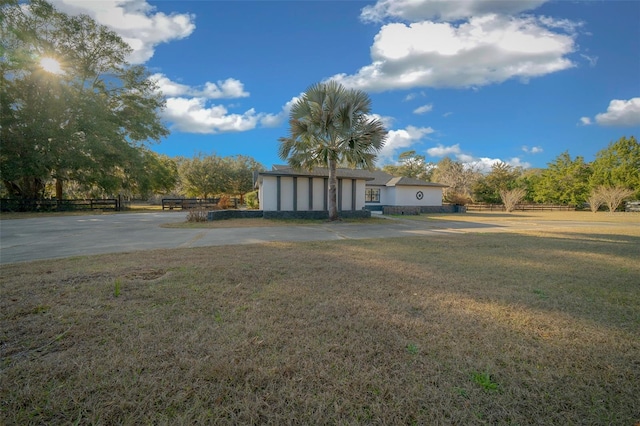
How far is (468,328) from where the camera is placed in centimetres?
288

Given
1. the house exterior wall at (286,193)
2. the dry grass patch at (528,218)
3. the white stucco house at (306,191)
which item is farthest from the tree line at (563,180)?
the house exterior wall at (286,193)

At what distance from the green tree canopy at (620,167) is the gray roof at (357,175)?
24207 millimetres

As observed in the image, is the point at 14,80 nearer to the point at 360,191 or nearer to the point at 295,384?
the point at 360,191

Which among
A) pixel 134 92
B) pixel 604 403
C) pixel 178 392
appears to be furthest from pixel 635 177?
pixel 134 92

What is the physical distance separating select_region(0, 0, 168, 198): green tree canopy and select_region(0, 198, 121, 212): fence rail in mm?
1757

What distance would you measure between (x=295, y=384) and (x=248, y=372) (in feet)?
1.32

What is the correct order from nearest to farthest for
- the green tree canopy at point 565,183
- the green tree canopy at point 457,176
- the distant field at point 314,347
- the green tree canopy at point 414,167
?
the distant field at point 314,347, the green tree canopy at point 565,183, the green tree canopy at point 457,176, the green tree canopy at point 414,167

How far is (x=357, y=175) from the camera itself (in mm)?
18359

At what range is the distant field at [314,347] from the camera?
1774mm

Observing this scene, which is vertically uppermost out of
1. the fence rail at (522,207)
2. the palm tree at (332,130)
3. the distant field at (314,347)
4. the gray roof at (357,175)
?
the palm tree at (332,130)

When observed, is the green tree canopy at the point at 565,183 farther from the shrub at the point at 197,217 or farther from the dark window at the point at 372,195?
the shrub at the point at 197,217

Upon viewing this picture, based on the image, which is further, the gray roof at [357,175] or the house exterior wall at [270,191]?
the gray roof at [357,175]

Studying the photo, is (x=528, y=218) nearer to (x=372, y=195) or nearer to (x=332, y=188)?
(x=372, y=195)

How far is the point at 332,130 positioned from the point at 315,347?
12.8 meters
